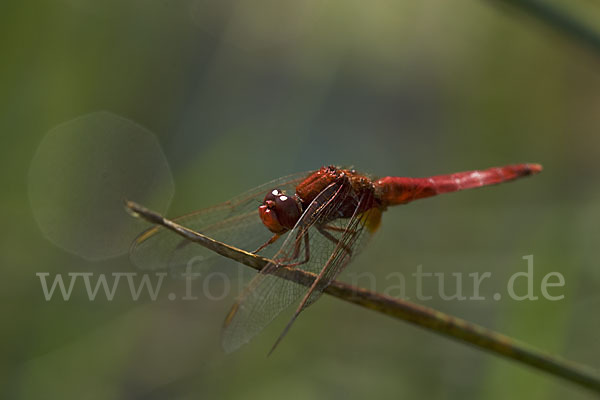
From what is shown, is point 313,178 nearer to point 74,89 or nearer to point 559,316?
point 559,316

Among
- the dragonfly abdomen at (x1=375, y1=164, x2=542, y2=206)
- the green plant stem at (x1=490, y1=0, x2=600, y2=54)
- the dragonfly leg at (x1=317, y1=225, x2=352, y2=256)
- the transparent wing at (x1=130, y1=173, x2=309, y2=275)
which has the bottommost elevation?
the transparent wing at (x1=130, y1=173, x2=309, y2=275)

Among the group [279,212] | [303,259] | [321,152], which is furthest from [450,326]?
[321,152]

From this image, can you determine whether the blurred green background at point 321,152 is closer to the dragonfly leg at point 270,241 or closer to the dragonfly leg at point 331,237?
the dragonfly leg at point 331,237

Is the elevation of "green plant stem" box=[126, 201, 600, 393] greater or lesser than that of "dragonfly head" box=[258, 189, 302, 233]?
lesser

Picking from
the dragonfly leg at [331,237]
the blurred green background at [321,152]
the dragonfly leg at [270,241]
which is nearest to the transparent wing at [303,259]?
the dragonfly leg at [331,237]

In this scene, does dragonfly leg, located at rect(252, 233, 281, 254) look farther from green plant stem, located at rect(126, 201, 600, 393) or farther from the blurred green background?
the blurred green background

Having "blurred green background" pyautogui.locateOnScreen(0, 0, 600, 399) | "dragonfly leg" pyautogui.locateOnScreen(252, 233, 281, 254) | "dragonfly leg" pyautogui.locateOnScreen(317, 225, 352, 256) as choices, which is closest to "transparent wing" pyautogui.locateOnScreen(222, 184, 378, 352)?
"dragonfly leg" pyautogui.locateOnScreen(317, 225, 352, 256)
